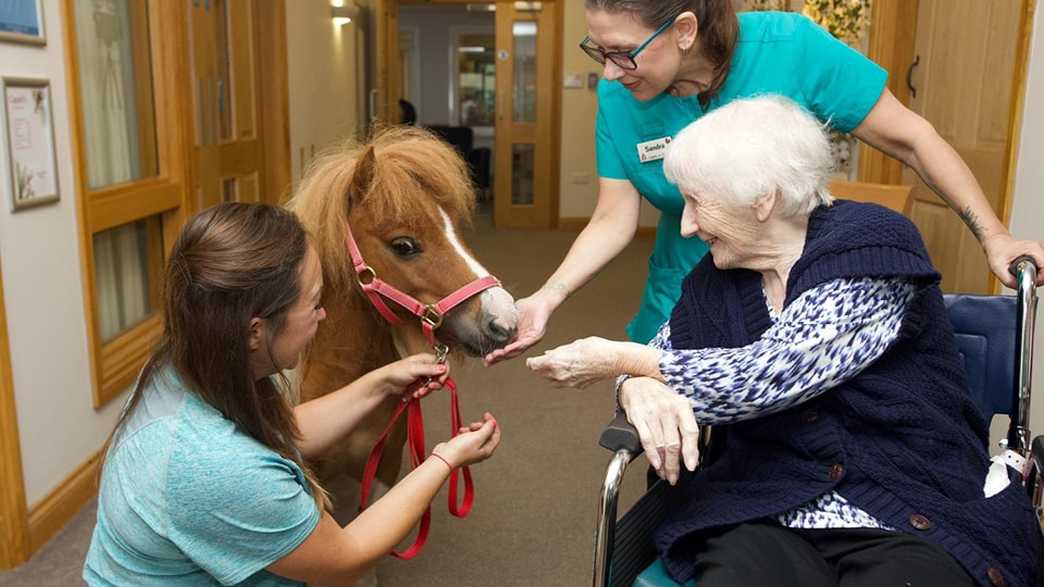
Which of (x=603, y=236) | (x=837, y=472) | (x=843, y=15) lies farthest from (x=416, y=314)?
(x=843, y=15)

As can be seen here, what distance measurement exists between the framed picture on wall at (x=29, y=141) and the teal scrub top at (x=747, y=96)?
169 cm

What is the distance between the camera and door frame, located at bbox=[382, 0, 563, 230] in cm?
912

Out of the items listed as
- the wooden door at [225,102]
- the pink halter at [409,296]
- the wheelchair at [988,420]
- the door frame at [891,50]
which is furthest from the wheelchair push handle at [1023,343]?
the wooden door at [225,102]

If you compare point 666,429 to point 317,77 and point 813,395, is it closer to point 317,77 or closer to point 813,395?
point 813,395

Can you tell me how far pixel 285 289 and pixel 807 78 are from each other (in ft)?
3.69

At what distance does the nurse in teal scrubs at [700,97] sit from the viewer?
160 cm

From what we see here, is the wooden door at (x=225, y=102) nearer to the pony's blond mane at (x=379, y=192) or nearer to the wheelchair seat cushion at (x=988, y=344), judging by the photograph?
the pony's blond mane at (x=379, y=192)

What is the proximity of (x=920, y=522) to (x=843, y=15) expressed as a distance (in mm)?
3483

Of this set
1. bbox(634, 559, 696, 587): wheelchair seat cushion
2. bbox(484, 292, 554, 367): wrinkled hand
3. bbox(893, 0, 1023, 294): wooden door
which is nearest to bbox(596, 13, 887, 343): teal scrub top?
bbox(484, 292, 554, 367): wrinkled hand

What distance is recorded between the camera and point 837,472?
4.31ft

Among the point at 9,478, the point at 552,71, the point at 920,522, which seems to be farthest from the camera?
the point at 552,71

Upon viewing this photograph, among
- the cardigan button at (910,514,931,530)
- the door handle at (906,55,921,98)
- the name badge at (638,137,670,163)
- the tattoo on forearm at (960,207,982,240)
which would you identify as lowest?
the cardigan button at (910,514,931,530)

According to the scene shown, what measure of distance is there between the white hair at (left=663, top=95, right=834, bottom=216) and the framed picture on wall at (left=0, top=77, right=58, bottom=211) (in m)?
1.98

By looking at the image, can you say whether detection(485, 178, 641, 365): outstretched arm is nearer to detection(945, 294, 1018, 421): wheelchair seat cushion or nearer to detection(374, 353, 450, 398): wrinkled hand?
detection(374, 353, 450, 398): wrinkled hand
